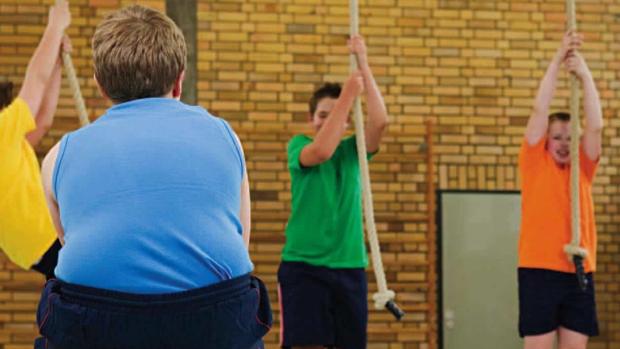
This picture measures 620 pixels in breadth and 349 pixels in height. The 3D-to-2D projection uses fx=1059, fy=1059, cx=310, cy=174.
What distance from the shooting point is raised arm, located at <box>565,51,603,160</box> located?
175 inches

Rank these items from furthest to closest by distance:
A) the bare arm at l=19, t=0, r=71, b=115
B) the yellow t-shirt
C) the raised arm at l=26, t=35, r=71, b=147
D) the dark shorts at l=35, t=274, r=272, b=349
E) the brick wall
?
the brick wall → the raised arm at l=26, t=35, r=71, b=147 → the bare arm at l=19, t=0, r=71, b=115 → the yellow t-shirt → the dark shorts at l=35, t=274, r=272, b=349

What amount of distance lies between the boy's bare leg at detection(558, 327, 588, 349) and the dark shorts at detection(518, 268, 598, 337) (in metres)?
0.02

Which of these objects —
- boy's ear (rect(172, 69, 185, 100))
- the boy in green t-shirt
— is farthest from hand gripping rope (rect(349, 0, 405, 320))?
boy's ear (rect(172, 69, 185, 100))

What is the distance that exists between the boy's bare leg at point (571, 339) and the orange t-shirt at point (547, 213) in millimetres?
254

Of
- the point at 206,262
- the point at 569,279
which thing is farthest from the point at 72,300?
the point at 569,279

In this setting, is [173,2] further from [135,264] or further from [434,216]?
[135,264]

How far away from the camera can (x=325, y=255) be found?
436 centimetres

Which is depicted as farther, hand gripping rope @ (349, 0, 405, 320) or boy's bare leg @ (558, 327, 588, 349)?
boy's bare leg @ (558, 327, 588, 349)

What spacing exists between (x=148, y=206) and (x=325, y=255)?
8.54 feet

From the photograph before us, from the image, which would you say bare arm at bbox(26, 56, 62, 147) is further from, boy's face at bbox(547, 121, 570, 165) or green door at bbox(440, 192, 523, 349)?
green door at bbox(440, 192, 523, 349)

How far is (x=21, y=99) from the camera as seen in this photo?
Result: 3357 mm

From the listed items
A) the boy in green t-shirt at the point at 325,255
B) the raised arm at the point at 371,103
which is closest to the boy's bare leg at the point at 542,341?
the boy in green t-shirt at the point at 325,255

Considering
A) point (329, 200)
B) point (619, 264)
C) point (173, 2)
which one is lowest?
point (619, 264)

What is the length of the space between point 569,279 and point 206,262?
2.88m
